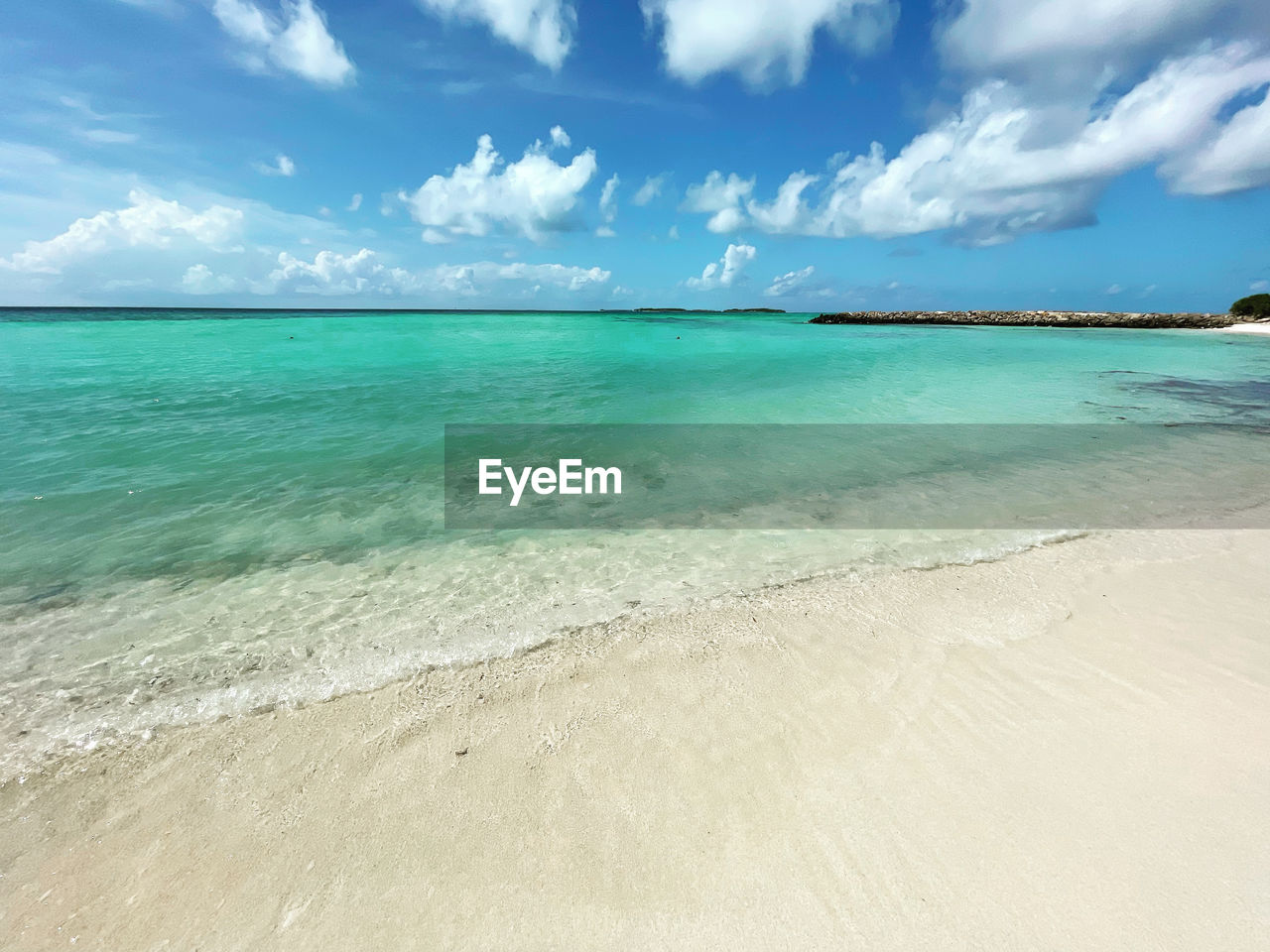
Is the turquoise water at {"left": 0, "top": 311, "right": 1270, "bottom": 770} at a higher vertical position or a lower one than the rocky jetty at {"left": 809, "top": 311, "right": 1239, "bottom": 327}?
lower

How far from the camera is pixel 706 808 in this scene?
2.79 metres

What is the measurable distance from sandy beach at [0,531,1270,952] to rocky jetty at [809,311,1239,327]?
92843 mm

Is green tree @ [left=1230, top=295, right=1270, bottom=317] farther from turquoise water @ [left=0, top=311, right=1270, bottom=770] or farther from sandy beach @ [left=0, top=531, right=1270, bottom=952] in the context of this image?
sandy beach @ [left=0, top=531, right=1270, bottom=952]

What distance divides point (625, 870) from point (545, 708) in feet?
3.95

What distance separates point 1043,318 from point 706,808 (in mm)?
101528

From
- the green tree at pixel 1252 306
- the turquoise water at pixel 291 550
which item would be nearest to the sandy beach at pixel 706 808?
the turquoise water at pixel 291 550

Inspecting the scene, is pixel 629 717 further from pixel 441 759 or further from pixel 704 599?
pixel 704 599

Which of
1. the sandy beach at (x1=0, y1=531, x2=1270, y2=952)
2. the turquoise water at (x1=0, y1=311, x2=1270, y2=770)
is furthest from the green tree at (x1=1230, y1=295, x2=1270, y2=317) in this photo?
the sandy beach at (x1=0, y1=531, x2=1270, y2=952)

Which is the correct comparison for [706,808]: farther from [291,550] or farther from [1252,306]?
[1252,306]

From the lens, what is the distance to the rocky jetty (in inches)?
2697

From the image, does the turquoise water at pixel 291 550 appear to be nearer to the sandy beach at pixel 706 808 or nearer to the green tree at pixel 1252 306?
the sandy beach at pixel 706 808

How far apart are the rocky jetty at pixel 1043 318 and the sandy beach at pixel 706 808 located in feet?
305

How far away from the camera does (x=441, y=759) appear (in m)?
3.11

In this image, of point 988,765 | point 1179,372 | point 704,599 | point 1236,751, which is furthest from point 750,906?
point 1179,372
